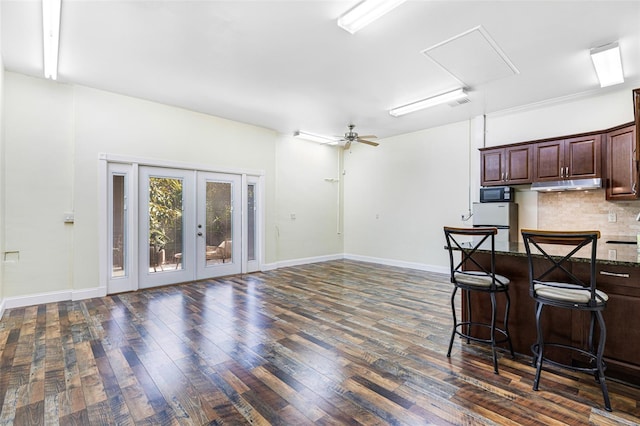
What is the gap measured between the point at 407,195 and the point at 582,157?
3.17 m

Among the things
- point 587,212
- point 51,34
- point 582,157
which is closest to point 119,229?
point 51,34

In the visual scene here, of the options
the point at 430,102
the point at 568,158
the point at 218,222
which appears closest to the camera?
the point at 568,158

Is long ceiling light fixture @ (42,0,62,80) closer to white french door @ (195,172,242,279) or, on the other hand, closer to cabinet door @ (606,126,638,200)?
white french door @ (195,172,242,279)

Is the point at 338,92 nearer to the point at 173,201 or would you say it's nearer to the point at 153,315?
the point at 173,201

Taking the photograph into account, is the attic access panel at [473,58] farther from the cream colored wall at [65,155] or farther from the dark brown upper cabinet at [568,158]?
the cream colored wall at [65,155]

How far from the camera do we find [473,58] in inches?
142

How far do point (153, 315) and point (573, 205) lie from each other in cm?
636

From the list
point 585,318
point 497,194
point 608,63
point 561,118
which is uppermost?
point 608,63

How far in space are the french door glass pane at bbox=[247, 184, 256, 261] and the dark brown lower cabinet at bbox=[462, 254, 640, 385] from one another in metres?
4.81

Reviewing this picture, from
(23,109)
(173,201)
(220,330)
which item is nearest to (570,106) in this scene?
(220,330)

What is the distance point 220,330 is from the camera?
10.8 feet

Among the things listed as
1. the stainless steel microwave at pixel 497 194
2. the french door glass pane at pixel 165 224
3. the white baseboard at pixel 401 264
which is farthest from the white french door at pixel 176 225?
the stainless steel microwave at pixel 497 194

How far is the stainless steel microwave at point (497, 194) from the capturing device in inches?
202

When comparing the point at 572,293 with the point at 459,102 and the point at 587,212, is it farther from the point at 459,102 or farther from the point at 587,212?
the point at 459,102
